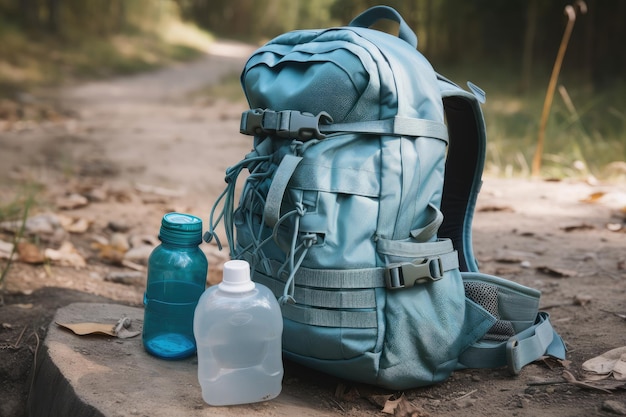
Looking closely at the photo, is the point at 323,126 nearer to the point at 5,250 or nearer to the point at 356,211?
the point at 356,211

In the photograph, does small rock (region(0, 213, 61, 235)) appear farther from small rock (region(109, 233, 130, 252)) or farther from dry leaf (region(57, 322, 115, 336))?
dry leaf (region(57, 322, 115, 336))

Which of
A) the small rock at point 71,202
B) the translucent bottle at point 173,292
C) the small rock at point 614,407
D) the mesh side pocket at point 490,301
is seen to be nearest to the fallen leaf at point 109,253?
the small rock at point 71,202

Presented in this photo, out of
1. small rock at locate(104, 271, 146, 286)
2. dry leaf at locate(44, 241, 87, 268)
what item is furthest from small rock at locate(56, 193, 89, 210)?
small rock at locate(104, 271, 146, 286)

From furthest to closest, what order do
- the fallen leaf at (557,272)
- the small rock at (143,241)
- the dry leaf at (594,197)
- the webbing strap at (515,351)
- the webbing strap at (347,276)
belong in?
the dry leaf at (594,197), the small rock at (143,241), the fallen leaf at (557,272), the webbing strap at (515,351), the webbing strap at (347,276)

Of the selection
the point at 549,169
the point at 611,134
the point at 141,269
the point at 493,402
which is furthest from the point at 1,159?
the point at 611,134

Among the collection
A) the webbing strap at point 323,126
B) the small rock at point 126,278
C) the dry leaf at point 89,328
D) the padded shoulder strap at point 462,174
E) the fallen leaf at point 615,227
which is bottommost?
the small rock at point 126,278

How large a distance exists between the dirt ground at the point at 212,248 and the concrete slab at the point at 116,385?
0.16m

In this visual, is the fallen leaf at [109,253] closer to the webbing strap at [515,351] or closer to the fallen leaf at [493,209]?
the webbing strap at [515,351]

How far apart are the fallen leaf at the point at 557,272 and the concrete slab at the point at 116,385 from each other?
1.49 meters

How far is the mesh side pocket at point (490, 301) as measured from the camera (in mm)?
2223

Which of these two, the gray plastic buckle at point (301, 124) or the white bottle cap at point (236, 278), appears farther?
the gray plastic buckle at point (301, 124)

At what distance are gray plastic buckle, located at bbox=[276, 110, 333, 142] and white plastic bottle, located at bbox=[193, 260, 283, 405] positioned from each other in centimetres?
38

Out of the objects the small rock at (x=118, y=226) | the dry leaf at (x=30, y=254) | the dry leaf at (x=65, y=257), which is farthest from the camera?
the small rock at (x=118, y=226)

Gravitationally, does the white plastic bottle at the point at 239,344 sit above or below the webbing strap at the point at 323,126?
below
